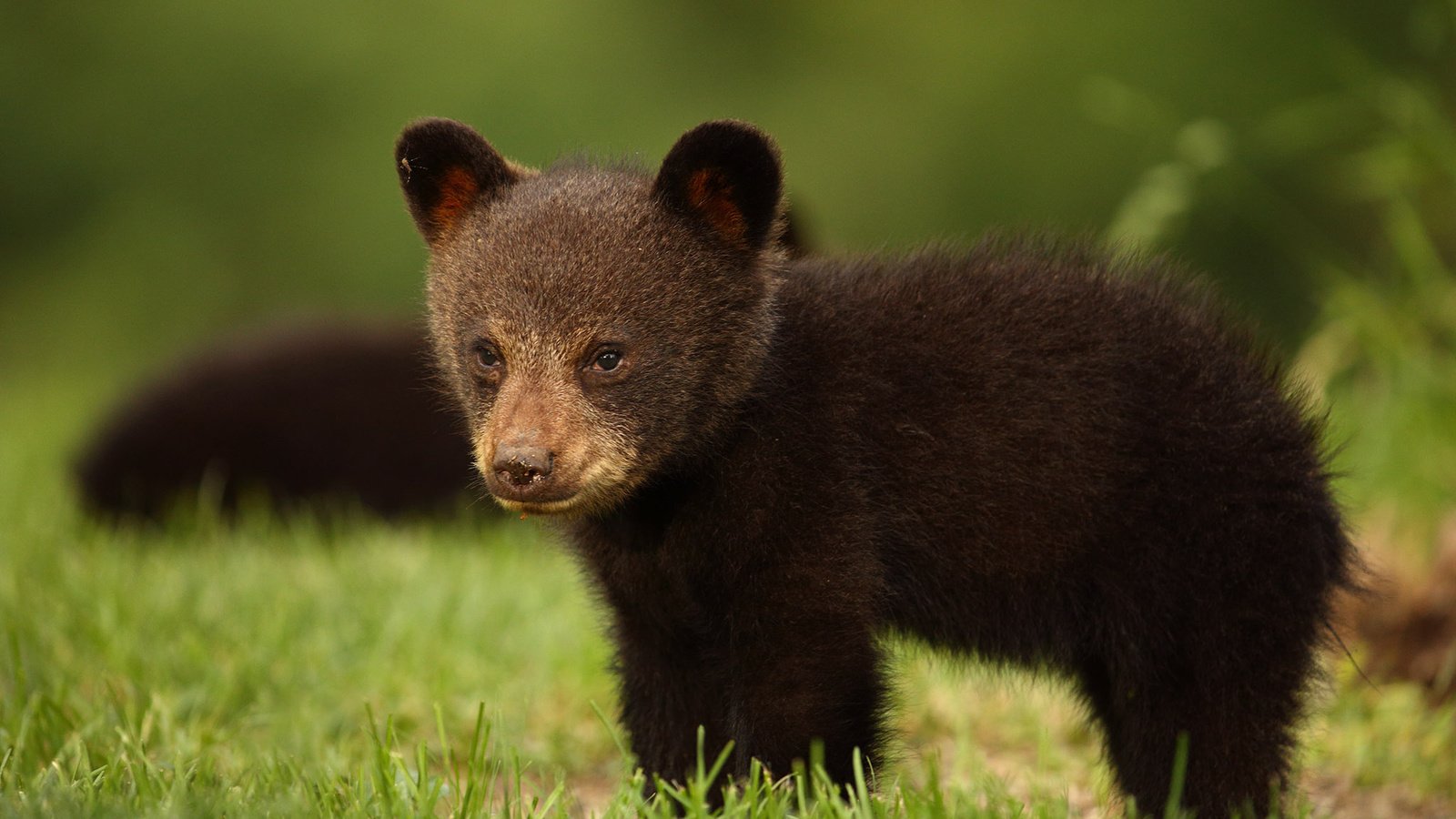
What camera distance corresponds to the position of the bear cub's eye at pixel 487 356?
3.71 m

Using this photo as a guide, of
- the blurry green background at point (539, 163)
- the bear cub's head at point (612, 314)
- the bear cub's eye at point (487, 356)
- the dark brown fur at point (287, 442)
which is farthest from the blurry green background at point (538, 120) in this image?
the bear cub's eye at point (487, 356)

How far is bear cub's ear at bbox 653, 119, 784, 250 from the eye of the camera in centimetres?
369

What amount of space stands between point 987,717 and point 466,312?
2.54 m

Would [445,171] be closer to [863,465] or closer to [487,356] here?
[487,356]

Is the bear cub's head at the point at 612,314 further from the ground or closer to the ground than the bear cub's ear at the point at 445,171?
closer to the ground

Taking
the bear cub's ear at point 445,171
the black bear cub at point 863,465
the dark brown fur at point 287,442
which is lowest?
the dark brown fur at point 287,442

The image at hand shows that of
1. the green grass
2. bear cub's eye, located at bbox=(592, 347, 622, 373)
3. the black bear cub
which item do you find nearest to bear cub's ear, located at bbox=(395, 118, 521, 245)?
the black bear cub

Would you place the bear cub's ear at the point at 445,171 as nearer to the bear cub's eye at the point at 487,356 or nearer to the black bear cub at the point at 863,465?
the black bear cub at the point at 863,465

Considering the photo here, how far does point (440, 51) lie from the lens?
13.8m

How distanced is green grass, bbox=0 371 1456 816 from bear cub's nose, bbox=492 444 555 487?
2.10 ft

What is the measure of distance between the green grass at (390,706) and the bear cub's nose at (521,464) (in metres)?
0.64

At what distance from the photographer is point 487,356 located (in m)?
3.75

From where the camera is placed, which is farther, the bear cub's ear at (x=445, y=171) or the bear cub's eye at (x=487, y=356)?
the bear cub's ear at (x=445, y=171)

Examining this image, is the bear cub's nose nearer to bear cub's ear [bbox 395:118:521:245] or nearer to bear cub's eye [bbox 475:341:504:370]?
bear cub's eye [bbox 475:341:504:370]
